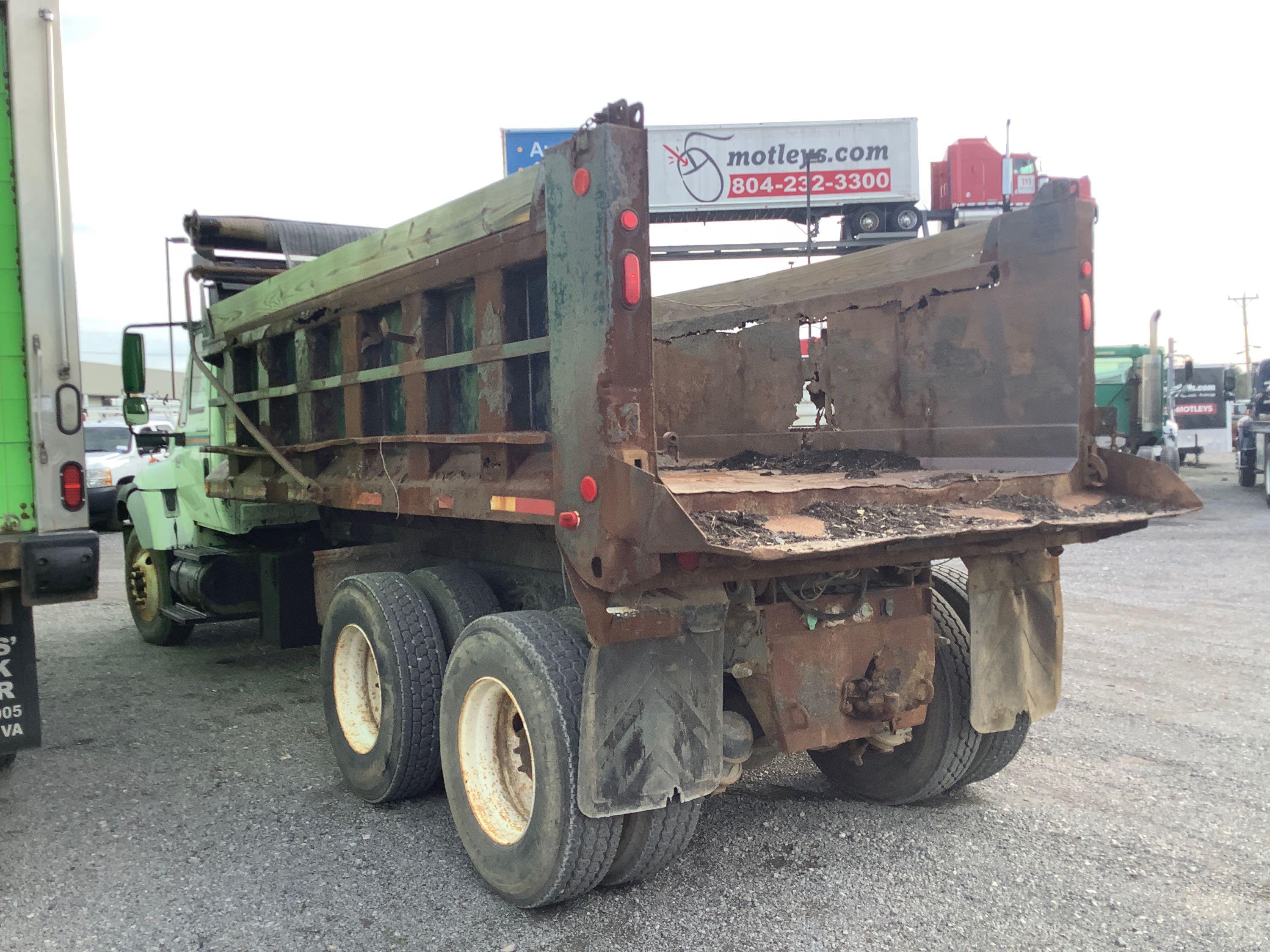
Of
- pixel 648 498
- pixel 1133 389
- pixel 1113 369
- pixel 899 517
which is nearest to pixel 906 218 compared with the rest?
pixel 1113 369

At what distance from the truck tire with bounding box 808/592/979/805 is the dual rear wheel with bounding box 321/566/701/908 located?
4.23 feet

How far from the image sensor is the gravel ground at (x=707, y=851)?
3.20m

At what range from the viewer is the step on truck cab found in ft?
12.6

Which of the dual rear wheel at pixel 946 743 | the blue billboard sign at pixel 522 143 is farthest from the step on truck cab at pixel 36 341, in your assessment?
the blue billboard sign at pixel 522 143

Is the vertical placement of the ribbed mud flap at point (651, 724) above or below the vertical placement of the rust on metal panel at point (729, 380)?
below

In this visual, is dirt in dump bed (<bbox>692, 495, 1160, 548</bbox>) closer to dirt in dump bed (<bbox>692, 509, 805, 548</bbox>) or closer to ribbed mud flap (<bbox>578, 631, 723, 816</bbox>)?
dirt in dump bed (<bbox>692, 509, 805, 548</bbox>)

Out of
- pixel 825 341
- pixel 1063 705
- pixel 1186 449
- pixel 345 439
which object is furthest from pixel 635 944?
pixel 1186 449

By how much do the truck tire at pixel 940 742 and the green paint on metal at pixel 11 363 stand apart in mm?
3680

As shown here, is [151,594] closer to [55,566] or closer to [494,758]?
[55,566]

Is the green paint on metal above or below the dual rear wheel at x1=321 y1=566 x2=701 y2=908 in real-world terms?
above

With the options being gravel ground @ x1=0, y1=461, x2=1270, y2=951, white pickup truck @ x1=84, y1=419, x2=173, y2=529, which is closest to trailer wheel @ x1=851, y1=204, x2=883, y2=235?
white pickup truck @ x1=84, y1=419, x2=173, y2=529

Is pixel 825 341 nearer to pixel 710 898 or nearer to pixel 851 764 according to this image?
pixel 851 764

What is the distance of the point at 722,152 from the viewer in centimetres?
2911

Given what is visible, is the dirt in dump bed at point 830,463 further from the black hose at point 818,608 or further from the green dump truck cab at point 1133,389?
the green dump truck cab at point 1133,389
